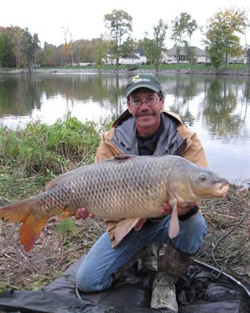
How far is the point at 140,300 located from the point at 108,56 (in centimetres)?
5577

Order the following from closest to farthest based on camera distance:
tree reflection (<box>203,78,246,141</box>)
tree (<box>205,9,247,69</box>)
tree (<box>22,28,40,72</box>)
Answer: tree reflection (<box>203,78,246,141</box>) → tree (<box>205,9,247,69</box>) → tree (<box>22,28,40,72</box>)

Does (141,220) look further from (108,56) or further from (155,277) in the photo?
(108,56)

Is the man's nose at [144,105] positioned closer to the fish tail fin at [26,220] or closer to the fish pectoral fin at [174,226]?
the fish pectoral fin at [174,226]

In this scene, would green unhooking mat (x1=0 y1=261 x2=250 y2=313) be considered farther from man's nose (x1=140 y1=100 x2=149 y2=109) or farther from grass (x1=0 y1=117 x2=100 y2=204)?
grass (x1=0 y1=117 x2=100 y2=204)

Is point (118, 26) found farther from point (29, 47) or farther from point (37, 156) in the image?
point (37, 156)

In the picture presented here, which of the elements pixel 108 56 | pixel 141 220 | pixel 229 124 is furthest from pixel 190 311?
pixel 108 56

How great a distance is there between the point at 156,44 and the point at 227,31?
33.9 feet

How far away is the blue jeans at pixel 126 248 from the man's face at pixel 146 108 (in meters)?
0.54

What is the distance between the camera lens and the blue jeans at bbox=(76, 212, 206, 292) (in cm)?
220

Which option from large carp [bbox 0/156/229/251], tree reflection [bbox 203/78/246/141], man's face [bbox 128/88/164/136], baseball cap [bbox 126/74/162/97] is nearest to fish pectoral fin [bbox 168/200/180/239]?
large carp [bbox 0/156/229/251]

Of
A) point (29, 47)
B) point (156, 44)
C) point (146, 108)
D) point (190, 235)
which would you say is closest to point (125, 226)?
point (190, 235)

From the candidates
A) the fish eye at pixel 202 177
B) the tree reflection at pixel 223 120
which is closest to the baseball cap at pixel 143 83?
the fish eye at pixel 202 177

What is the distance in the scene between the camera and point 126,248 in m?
2.33

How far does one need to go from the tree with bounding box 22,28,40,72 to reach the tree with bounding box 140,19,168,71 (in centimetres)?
1488
